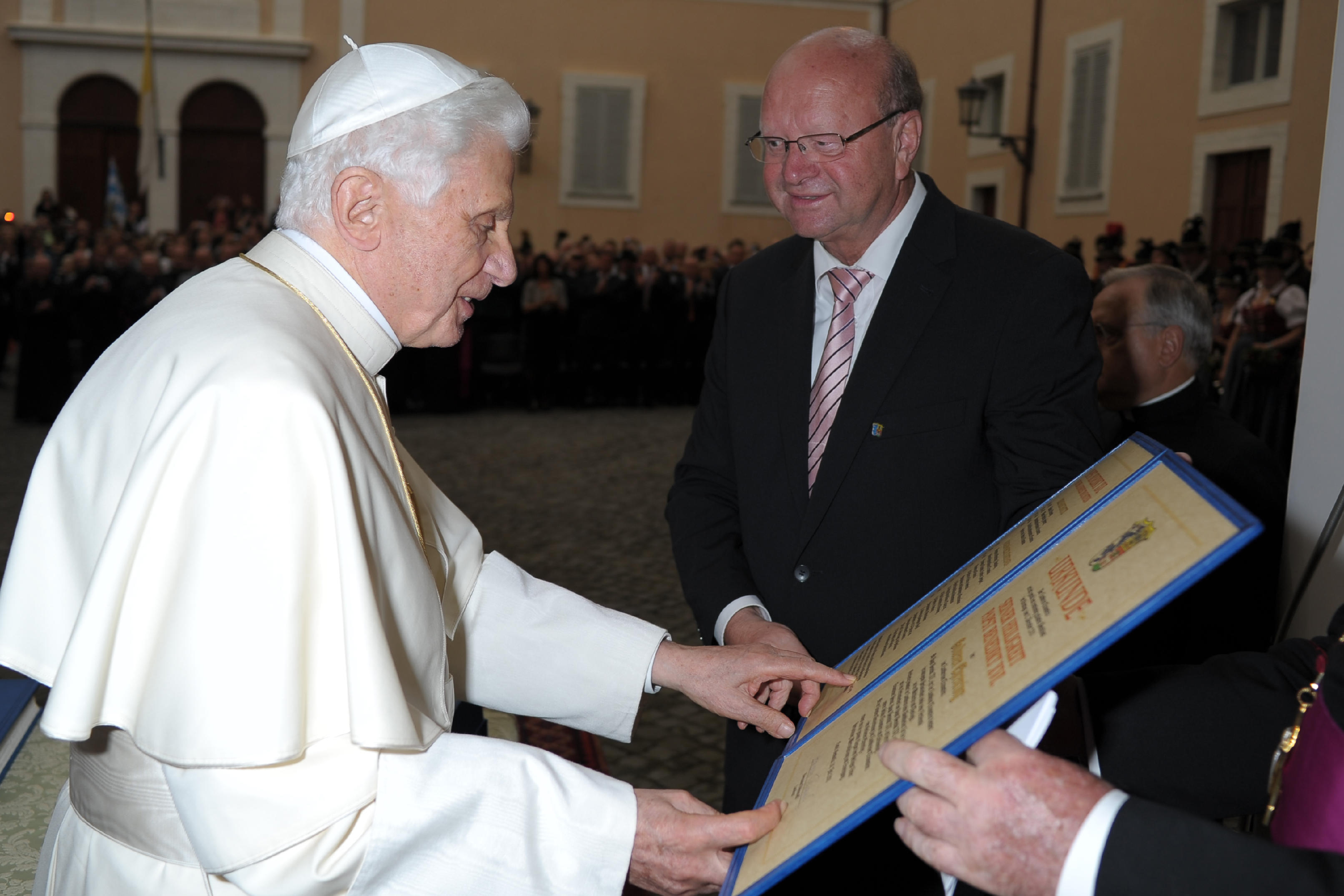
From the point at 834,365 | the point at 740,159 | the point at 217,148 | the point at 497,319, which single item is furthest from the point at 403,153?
the point at 217,148

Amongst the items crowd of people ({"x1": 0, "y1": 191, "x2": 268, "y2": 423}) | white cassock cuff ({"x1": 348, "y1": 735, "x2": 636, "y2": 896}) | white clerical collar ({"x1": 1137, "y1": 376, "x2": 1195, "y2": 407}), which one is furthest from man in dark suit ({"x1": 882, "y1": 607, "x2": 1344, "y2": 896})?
crowd of people ({"x1": 0, "y1": 191, "x2": 268, "y2": 423})

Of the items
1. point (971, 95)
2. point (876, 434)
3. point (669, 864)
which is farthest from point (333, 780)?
point (971, 95)

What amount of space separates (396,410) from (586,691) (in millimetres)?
11044

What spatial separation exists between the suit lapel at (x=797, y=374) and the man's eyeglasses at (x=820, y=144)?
24 centimetres

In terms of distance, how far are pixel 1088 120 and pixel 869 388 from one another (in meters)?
13.4

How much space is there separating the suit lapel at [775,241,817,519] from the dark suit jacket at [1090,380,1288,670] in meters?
0.89

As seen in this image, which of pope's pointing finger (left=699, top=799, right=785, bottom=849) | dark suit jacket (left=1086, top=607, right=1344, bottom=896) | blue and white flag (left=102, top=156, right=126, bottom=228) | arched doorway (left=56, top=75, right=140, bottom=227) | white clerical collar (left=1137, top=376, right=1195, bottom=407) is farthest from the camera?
arched doorway (left=56, top=75, right=140, bottom=227)

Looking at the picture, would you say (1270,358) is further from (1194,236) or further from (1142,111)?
(1142,111)

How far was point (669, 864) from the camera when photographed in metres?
1.38

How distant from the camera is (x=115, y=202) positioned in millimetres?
17656

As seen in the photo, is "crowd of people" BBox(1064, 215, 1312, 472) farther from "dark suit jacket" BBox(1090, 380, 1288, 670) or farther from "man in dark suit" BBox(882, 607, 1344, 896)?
"man in dark suit" BBox(882, 607, 1344, 896)

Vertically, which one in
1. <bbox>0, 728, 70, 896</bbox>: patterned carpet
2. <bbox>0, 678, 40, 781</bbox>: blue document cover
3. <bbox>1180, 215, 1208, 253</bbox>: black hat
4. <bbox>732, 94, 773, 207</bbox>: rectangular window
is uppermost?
<bbox>732, 94, 773, 207</bbox>: rectangular window

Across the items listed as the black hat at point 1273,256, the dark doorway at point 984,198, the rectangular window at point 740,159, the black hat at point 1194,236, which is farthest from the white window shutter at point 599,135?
the black hat at point 1273,256

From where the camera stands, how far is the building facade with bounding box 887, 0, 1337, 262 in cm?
1084
